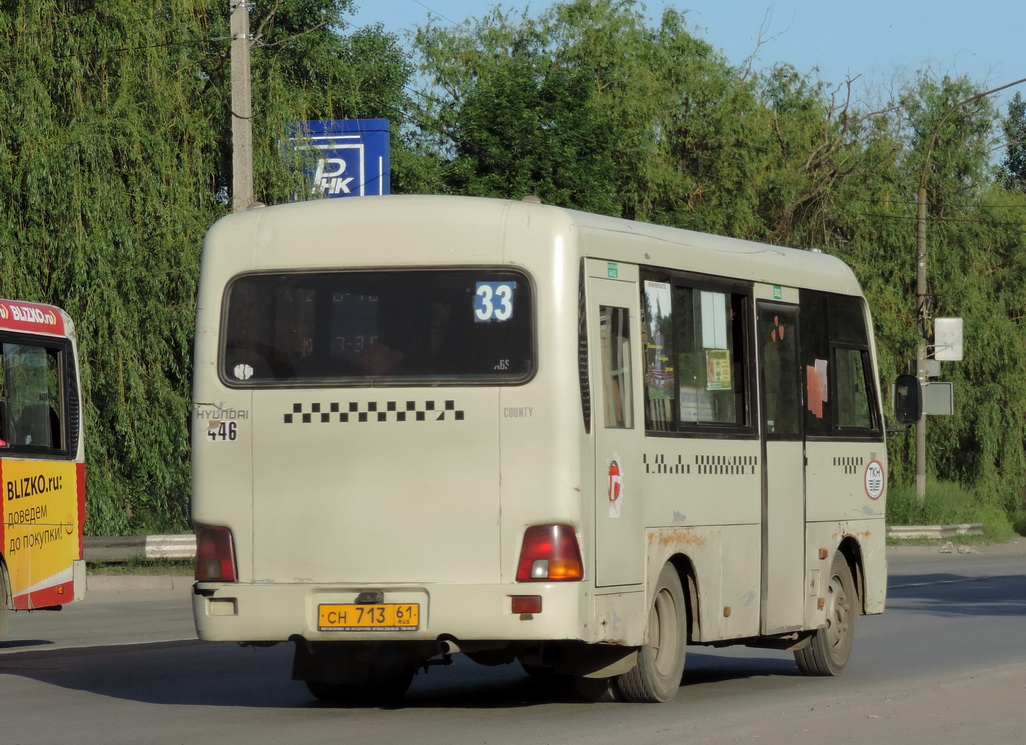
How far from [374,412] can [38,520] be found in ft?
21.7

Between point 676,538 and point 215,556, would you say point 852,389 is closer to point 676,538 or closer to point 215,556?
point 676,538

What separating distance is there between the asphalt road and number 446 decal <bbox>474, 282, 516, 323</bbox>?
2266mm

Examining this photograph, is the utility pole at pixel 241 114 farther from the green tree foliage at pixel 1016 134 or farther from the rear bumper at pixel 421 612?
the green tree foliage at pixel 1016 134

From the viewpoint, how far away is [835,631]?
44.0 ft

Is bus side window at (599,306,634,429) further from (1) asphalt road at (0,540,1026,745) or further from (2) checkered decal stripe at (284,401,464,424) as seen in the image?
(1) asphalt road at (0,540,1026,745)

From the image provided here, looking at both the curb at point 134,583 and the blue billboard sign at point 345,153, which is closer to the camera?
the curb at point 134,583

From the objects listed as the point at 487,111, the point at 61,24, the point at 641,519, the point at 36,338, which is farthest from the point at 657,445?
the point at 487,111

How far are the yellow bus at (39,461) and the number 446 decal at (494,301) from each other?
6600mm

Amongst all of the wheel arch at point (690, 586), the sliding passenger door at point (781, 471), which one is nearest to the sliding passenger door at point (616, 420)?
the wheel arch at point (690, 586)

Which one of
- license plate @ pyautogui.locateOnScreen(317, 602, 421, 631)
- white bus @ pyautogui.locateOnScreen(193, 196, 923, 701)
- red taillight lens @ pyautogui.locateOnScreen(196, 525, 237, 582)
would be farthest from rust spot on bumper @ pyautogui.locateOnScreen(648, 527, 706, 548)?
red taillight lens @ pyautogui.locateOnScreen(196, 525, 237, 582)

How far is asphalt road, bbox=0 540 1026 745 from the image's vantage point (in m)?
9.64

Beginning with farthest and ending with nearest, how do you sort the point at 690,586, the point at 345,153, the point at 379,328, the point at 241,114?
the point at 345,153 → the point at 241,114 → the point at 690,586 → the point at 379,328

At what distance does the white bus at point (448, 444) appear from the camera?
9.86m

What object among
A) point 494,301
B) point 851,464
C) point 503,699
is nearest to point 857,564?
point 851,464
